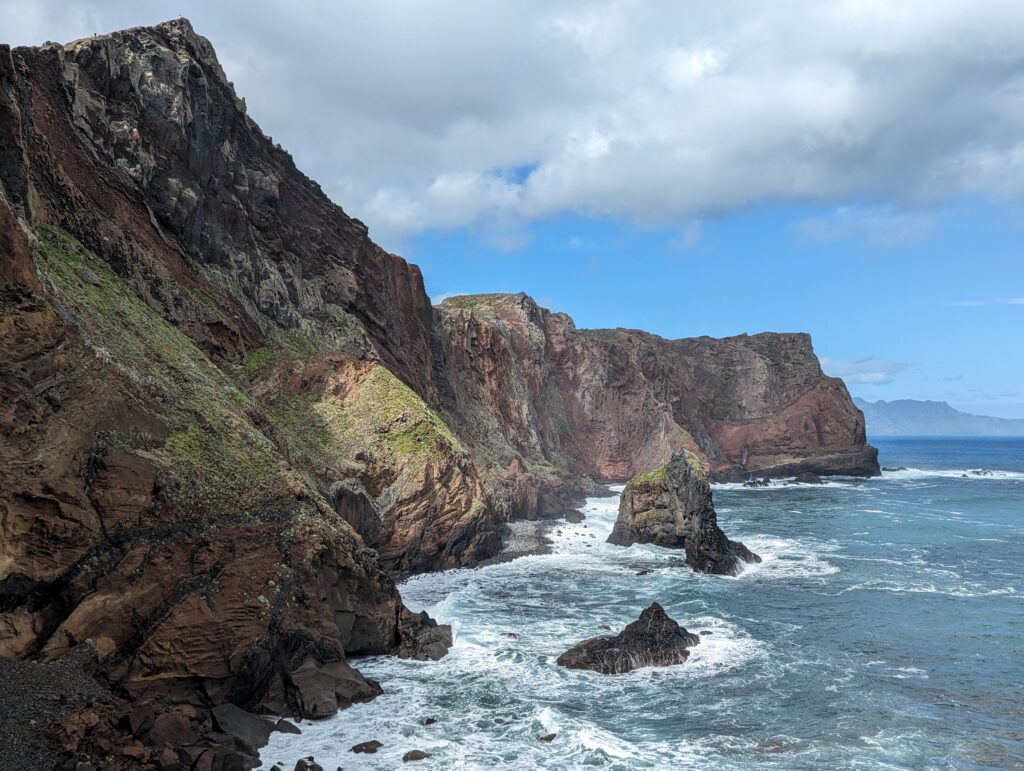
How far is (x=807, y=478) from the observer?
108688mm

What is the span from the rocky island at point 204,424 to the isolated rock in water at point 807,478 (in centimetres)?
5005

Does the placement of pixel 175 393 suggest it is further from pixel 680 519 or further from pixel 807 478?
pixel 807 478

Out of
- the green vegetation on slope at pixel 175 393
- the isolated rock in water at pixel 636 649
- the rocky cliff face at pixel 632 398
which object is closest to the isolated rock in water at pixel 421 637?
the isolated rock in water at pixel 636 649

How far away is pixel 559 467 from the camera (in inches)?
3241

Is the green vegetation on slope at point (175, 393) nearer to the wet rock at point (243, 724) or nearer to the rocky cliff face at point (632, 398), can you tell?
the wet rock at point (243, 724)

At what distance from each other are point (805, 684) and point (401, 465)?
954 inches

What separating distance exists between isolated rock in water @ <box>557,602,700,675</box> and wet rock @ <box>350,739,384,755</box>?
30.0 ft

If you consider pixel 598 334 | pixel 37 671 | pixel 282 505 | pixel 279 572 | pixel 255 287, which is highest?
pixel 598 334

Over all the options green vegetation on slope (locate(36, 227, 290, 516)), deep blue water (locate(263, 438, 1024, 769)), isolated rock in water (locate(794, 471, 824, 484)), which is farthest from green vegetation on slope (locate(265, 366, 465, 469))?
isolated rock in water (locate(794, 471, 824, 484))

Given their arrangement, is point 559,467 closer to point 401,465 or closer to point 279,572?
point 401,465

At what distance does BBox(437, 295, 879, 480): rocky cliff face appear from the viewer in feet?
241

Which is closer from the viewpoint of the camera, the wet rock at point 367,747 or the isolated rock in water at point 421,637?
the wet rock at point 367,747

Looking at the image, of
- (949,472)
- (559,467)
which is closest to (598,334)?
(559,467)

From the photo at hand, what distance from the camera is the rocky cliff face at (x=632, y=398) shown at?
7356 cm
